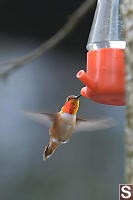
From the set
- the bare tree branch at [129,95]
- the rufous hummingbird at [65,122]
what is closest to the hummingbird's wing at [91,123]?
the rufous hummingbird at [65,122]

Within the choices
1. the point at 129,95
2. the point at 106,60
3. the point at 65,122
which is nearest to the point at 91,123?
the point at 65,122

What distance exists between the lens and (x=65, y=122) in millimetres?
1602

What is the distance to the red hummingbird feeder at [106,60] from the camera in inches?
51.6

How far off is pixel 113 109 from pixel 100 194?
36.8 inches

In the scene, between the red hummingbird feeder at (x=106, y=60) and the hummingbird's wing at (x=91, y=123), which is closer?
the red hummingbird feeder at (x=106, y=60)

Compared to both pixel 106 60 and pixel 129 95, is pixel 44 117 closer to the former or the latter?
pixel 106 60

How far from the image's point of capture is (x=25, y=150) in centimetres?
404

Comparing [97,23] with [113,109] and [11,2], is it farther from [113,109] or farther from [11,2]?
[113,109]

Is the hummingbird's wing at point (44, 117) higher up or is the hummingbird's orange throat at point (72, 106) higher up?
the hummingbird's orange throat at point (72, 106)

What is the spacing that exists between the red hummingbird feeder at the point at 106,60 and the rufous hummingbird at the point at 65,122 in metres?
0.11

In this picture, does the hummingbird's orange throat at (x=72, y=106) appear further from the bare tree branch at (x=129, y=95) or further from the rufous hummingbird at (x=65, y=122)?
the bare tree branch at (x=129, y=95)

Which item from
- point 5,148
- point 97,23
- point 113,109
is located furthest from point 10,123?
point 97,23

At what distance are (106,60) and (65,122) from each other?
380 mm

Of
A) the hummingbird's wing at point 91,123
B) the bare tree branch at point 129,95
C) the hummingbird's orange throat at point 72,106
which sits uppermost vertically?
the hummingbird's orange throat at point 72,106
